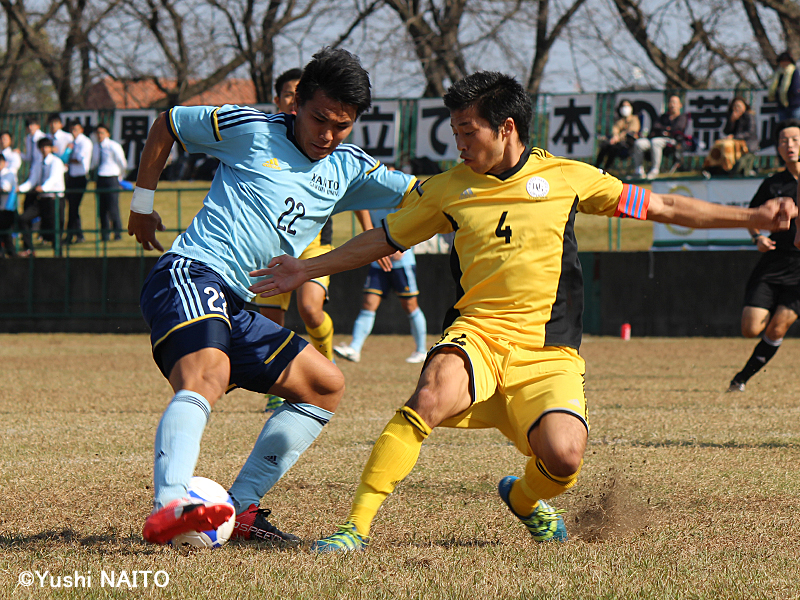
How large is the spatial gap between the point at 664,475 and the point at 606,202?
1.85 m

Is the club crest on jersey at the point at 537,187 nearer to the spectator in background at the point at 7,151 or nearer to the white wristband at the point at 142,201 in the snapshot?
the white wristband at the point at 142,201

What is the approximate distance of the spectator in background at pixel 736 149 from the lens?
18.5 meters

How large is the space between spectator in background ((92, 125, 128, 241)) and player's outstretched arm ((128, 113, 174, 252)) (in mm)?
15441

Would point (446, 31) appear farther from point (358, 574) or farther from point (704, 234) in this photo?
point (358, 574)

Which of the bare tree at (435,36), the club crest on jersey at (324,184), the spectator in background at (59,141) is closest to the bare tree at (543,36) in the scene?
the bare tree at (435,36)

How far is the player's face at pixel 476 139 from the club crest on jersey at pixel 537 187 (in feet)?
0.53

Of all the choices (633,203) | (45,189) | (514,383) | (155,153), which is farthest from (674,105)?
(514,383)

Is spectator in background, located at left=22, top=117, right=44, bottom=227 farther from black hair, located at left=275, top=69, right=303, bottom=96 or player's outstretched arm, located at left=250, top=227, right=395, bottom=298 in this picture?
player's outstretched arm, located at left=250, top=227, right=395, bottom=298

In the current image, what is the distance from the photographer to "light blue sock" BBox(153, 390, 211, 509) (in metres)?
3.31

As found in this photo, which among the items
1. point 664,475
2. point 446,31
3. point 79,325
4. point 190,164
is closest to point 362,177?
point 664,475

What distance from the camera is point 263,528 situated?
12.7 feet

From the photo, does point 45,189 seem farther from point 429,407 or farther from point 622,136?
point 429,407

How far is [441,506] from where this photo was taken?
14.9 ft

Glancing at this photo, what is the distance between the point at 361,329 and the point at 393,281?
0.83 m
